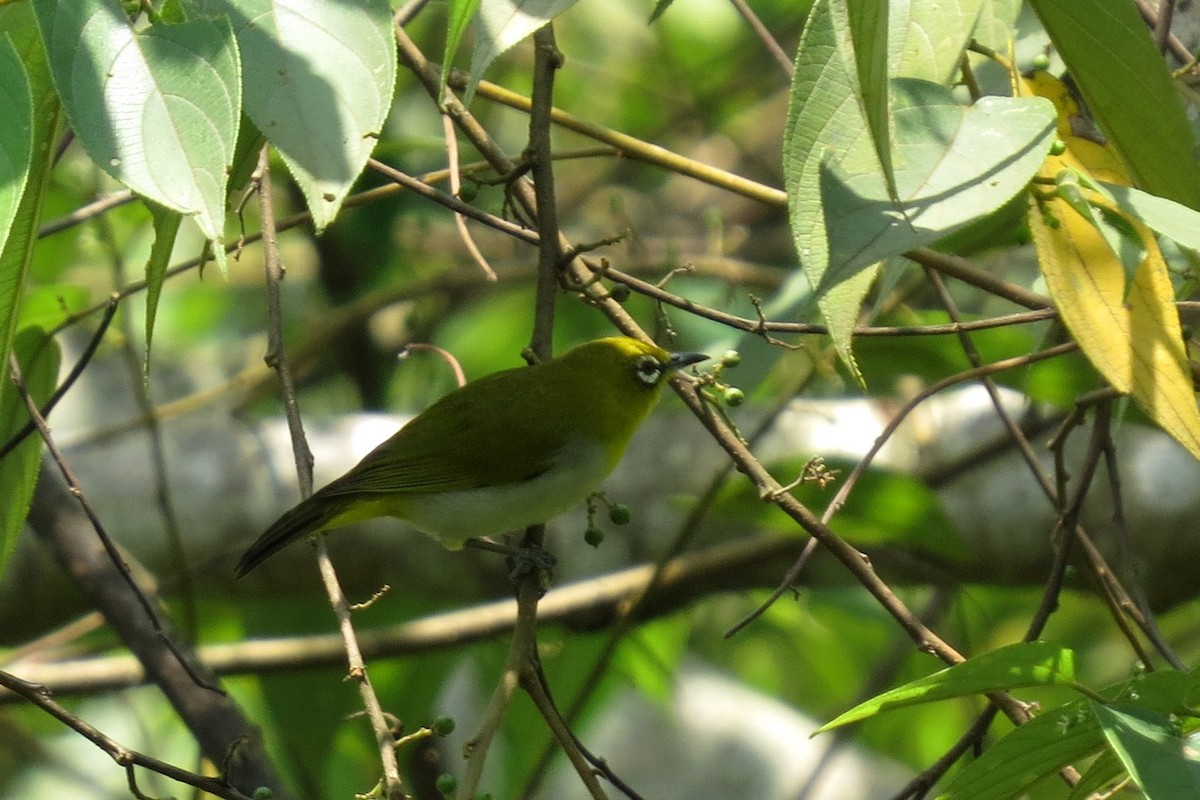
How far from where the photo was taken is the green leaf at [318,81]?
1.45 m

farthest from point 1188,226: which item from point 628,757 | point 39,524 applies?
point 628,757

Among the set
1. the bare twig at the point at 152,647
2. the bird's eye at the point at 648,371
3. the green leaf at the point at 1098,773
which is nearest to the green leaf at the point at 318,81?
the green leaf at the point at 1098,773

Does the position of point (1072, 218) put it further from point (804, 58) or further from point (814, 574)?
point (814, 574)

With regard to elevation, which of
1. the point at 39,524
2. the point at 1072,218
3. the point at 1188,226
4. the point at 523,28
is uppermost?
the point at 39,524

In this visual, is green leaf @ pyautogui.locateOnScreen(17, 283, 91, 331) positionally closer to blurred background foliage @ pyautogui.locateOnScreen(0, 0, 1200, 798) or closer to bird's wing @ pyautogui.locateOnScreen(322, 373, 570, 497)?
blurred background foliage @ pyautogui.locateOnScreen(0, 0, 1200, 798)

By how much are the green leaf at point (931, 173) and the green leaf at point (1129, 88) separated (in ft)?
0.58

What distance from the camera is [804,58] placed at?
1.62 m

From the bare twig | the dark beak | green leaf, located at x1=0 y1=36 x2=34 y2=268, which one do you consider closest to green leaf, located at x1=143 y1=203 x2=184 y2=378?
green leaf, located at x1=0 y1=36 x2=34 y2=268

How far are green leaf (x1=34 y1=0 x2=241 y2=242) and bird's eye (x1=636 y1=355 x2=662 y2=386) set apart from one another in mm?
2260

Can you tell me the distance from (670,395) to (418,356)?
194cm

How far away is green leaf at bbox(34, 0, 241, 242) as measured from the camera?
1351 millimetres

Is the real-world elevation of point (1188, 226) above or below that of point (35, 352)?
below

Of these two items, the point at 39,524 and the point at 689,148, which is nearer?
the point at 39,524

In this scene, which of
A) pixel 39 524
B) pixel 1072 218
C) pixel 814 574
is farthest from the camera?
pixel 814 574
